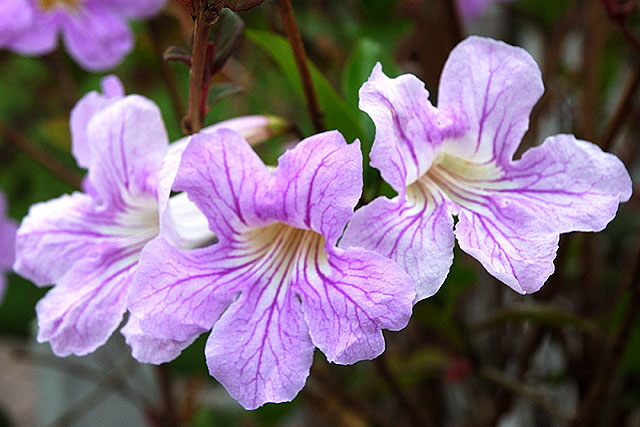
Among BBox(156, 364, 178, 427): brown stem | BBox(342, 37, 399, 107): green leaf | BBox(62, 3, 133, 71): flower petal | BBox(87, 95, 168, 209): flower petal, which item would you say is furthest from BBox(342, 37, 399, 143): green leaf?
BBox(156, 364, 178, 427): brown stem

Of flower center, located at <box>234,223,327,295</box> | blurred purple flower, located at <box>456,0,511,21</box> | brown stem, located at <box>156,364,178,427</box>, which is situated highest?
flower center, located at <box>234,223,327,295</box>

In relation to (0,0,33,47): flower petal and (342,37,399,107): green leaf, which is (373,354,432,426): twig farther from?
(0,0,33,47): flower petal

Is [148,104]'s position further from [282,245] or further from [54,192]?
[54,192]

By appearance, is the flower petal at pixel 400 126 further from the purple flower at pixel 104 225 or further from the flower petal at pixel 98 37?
the flower petal at pixel 98 37

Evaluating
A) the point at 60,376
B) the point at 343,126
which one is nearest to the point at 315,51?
the point at 343,126

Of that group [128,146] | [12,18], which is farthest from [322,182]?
[12,18]

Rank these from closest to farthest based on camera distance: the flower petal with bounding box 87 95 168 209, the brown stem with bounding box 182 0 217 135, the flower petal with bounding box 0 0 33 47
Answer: the brown stem with bounding box 182 0 217 135 < the flower petal with bounding box 87 95 168 209 < the flower petal with bounding box 0 0 33 47

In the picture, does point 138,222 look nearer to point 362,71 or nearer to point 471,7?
point 362,71

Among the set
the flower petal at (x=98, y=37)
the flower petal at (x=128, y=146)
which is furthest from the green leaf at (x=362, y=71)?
the flower petal at (x=98, y=37)
